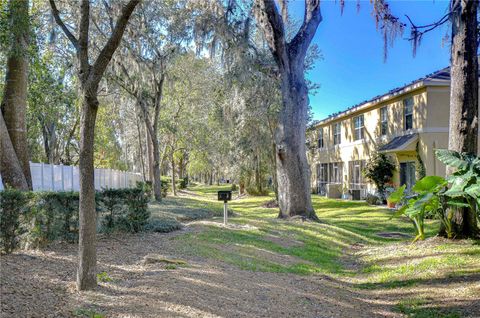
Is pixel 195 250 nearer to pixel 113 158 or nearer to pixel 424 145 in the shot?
pixel 424 145

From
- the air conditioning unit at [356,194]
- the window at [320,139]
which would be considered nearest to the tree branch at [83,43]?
the air conditioning unit at [356,194]

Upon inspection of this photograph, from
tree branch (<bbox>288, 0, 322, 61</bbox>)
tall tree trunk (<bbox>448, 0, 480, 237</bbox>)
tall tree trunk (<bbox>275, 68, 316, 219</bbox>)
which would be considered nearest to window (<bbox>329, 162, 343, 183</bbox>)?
tall tree trunk (<bbox>275, 68, 316, 219</bbox>)

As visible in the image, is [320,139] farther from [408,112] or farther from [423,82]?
[423,82]

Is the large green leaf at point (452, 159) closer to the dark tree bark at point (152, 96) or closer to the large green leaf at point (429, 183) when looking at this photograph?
the large green leaf at point (429, 183)

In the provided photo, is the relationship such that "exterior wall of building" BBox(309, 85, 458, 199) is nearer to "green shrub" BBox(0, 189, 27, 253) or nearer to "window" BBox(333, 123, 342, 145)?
"window" BBox(333, 123, 342, 145)

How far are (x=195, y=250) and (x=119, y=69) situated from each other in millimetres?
13026

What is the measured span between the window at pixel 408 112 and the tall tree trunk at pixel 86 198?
19.2 m

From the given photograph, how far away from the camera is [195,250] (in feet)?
29.1

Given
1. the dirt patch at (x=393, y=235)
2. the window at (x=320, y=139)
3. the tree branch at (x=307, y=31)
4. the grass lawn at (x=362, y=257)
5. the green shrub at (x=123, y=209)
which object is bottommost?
the dirt patch at (x=393, y=235)

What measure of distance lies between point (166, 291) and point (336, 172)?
28.0 meters

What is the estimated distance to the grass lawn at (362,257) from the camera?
266 inches

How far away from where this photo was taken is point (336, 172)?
106 feet

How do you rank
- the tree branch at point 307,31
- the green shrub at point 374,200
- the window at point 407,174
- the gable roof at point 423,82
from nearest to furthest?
the tree branch at point 307,31, the gable roof at point 423,82, the window at point 407,174, the green shrub at point 374,200

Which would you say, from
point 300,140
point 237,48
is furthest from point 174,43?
point 300,140
